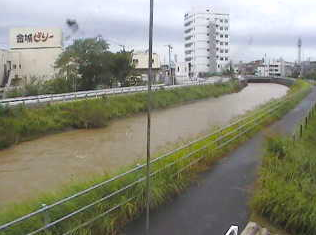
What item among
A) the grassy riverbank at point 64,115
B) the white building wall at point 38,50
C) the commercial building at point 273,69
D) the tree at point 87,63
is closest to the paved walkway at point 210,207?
the grassy riverbank at point 64,115

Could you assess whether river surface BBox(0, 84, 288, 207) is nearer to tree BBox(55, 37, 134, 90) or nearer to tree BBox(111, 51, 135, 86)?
tree BBox(55, 37, 134, 90)

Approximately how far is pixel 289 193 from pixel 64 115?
50.1 feet

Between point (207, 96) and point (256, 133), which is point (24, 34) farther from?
point (256, 133)

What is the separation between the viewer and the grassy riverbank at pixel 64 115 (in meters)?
15.4

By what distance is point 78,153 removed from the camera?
13102 millimetres

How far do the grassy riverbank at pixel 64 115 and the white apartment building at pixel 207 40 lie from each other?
6198 cm

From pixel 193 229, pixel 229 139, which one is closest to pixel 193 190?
pixel 193 229

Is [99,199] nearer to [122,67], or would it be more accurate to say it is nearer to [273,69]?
[122,67]

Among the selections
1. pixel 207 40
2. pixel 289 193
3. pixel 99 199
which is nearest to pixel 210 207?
pixel 289 193

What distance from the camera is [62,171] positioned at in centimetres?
1071

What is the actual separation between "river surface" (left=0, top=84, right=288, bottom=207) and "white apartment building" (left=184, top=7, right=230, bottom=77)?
67200 mm

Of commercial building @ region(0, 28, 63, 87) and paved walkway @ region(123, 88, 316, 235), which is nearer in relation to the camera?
paved walkway @ region(123, 88, 316, 235)

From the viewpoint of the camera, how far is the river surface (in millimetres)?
9555

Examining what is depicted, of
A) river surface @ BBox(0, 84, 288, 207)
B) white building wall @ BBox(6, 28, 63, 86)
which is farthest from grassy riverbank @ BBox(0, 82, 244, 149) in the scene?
white building wall @ BBox(6, 28, 63, 86)
